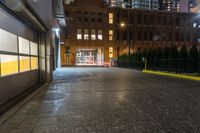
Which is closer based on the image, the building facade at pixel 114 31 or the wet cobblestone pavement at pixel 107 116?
the wet cobblestone pavement at pixel 107 116

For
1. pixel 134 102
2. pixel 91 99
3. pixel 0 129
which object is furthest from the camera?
pixel 91 99

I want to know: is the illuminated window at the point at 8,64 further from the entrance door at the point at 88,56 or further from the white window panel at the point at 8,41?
the entrance door at the point at 88,56

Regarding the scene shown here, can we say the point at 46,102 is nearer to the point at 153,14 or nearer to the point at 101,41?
the point at 101,41

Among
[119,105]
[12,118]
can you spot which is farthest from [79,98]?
[12,118]

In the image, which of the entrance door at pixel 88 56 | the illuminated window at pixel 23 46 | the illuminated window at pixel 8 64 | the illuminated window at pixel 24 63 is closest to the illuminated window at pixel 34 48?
A: the illuminated window at pixel 23 46

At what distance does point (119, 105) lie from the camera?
5.29 meters

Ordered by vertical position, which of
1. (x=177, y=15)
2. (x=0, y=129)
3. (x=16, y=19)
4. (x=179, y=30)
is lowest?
(x=0, y=129)

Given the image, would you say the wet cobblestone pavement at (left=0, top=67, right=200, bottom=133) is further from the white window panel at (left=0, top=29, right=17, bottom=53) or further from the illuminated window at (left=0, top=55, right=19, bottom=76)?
the white window panel at (left=0, top=29, right=17, bottom=53)

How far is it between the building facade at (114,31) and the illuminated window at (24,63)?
30.5 m

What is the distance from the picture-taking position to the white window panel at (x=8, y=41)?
5.14 m

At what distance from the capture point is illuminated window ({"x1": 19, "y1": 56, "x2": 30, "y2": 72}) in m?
7.06

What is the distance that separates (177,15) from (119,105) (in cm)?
4323

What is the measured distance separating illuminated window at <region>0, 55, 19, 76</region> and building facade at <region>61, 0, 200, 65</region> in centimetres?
3206

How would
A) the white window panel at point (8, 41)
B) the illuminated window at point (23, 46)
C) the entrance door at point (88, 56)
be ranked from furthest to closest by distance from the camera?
the entrance door at point (88, 56)
the illuminated window at point (23, 46)
the white window panel at point (8, 41)
